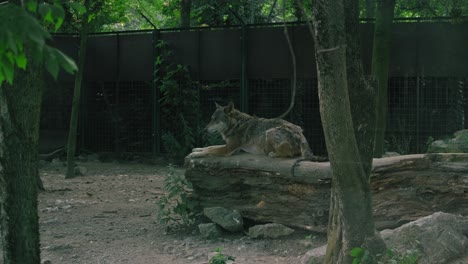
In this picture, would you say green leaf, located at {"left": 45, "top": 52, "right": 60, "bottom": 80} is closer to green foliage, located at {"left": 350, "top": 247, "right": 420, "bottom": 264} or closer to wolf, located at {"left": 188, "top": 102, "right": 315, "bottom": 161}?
green foliage, located at {"left": 350, "top": 247, "right": 420, "bottom": 264}

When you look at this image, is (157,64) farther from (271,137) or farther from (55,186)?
(271,137)

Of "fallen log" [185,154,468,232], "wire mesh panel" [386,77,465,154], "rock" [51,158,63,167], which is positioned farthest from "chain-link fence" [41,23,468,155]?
"fallen log" [185,154,468,232]

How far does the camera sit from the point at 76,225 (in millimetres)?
9109

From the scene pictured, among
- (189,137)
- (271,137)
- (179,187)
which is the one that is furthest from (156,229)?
(189,137)

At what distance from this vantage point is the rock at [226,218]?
8320 mm

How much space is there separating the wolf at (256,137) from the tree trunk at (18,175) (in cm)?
432

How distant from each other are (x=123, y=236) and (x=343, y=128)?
14.6 ft

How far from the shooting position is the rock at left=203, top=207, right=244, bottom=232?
8320 millimetres

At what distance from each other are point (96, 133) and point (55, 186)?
4.67 m

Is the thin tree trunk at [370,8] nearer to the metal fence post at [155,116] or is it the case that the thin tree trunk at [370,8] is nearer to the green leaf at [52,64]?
the metal fence post at [155,116]

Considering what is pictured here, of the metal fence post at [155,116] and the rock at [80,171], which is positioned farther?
the metal fence post at [155,116]

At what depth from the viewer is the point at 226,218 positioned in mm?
8398

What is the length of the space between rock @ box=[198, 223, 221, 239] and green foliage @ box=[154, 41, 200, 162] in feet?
22.4

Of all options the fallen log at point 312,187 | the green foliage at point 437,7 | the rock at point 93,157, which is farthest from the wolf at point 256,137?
the rock at point 93,157
